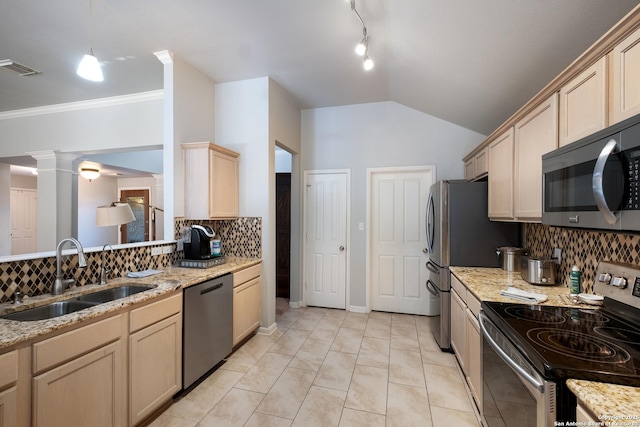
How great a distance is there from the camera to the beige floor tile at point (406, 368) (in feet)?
7.73

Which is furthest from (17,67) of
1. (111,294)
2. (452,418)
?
(452,418)

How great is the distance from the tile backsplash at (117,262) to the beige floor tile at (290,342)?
100 centimetres

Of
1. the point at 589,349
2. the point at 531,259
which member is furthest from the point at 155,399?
the point at 531,259

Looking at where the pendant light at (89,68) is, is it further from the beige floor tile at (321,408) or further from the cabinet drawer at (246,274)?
the beige floor tile at (321,408)

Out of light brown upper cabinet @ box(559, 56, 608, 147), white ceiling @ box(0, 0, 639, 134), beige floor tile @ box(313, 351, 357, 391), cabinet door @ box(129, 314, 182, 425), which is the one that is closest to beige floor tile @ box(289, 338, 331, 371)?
beige floor tile @ box(313, 351, 357, 391)

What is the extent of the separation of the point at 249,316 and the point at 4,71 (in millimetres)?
3851

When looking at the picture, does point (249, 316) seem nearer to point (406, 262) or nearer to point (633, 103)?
point (406, 262)

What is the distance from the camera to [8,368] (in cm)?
112

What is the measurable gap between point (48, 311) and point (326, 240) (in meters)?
3.06

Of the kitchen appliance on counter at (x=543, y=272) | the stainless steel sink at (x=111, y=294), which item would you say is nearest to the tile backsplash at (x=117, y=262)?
the stainless steel sink at (x=111, y=294)

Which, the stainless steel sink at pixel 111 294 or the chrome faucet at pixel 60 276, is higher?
A: the chrome faucet at pixel 60 276

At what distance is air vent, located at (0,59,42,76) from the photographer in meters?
2.82

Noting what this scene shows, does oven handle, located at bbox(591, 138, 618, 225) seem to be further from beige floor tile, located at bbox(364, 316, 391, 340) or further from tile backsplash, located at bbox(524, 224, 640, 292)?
beige floor tile, located at bbox(364, 316, 391, 340)

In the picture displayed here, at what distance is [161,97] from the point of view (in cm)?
362
